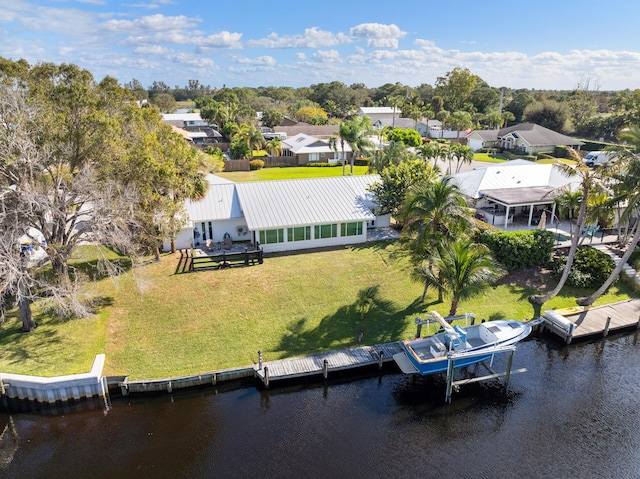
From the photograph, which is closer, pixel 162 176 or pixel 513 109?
pixel 162 176

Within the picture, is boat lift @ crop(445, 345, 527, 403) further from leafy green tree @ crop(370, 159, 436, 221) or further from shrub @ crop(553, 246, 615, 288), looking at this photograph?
leafy green tree @ crop(370, 159, 436, 221)

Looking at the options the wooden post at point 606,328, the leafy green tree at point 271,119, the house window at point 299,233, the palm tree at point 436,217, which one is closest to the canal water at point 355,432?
the wooden post at point 606,328

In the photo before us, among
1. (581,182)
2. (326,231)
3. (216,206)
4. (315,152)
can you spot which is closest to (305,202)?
(326,231)

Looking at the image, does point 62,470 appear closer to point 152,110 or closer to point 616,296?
point 152,110

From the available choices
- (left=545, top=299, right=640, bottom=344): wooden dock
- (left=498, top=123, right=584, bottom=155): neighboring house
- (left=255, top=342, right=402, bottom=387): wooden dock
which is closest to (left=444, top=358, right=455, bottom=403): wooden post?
(left=255, top=342, right=402, bottom=387): wooden dock

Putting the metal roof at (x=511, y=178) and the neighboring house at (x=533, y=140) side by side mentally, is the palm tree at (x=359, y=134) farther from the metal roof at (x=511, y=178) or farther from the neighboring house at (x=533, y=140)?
the neighboring house at (x=533, y=140)

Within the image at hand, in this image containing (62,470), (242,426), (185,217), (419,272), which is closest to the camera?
(62,470)

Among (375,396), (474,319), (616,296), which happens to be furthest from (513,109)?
(375,396)
